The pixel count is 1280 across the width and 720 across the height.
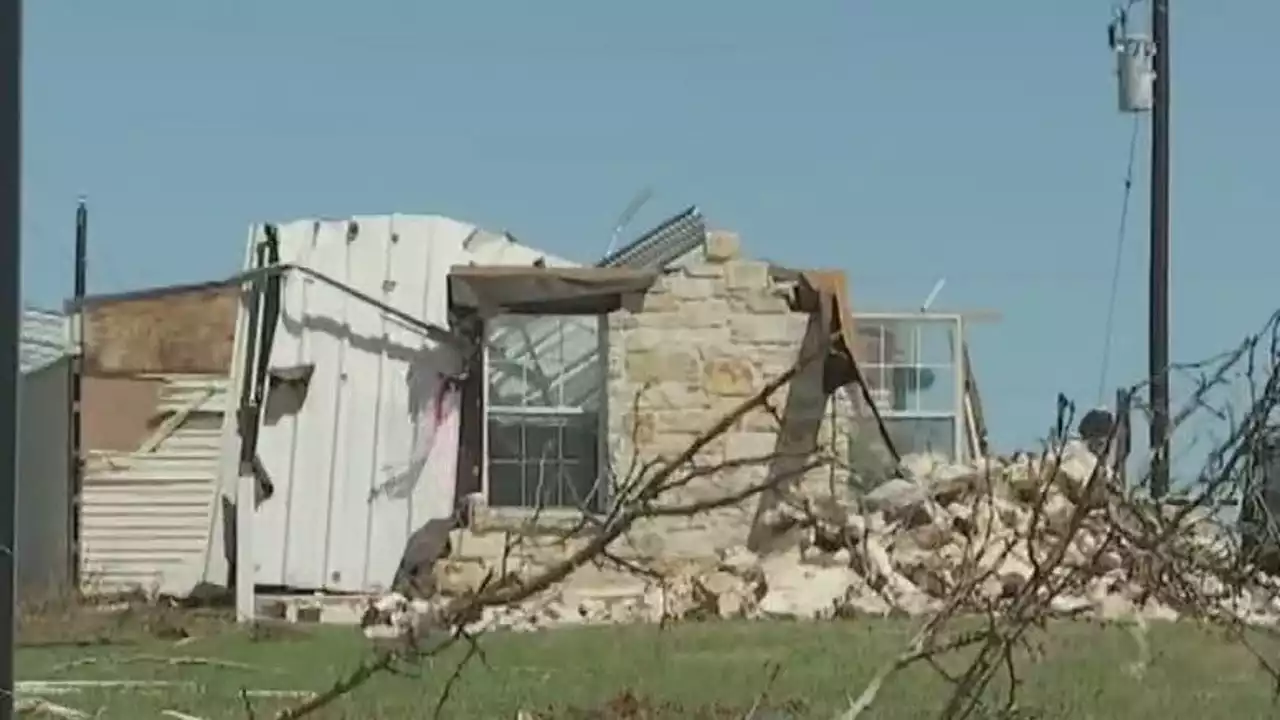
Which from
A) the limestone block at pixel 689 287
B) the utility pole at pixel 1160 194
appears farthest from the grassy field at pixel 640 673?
the utility pole at pixel 1160 194

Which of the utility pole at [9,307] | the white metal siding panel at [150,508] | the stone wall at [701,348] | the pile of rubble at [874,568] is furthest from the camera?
the stone wall at [701,348]

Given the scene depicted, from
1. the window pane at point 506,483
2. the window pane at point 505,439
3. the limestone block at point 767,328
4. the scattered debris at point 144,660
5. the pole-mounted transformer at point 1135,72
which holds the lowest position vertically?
the scattered debris at point 144,660

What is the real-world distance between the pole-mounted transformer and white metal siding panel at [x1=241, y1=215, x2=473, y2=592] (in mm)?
6994

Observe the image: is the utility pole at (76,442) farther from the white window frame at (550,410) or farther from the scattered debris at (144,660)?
the scattered debris at (144,660)

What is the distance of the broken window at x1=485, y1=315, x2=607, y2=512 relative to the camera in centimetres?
2061

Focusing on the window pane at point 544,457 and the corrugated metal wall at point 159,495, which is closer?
the corrugated metal wall at point 159,495

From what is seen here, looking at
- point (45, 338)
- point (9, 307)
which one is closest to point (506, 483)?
point (45, 338)

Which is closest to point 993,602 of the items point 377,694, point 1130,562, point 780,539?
point 1130,562

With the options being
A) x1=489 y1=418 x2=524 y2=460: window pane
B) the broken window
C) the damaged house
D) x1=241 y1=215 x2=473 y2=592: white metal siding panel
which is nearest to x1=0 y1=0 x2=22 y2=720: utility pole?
the damaged house

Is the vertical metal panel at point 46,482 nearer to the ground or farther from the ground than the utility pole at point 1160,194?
nearer to the ground

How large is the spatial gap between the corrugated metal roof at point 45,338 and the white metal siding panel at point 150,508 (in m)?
1.15

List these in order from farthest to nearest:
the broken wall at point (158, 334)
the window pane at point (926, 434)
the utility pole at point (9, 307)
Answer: the window pane at point (926, 434) → the broken wall at point (158, 334) → the utility pole at point (9, 307)

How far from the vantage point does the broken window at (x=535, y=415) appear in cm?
2061

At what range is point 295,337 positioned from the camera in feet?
62.0
